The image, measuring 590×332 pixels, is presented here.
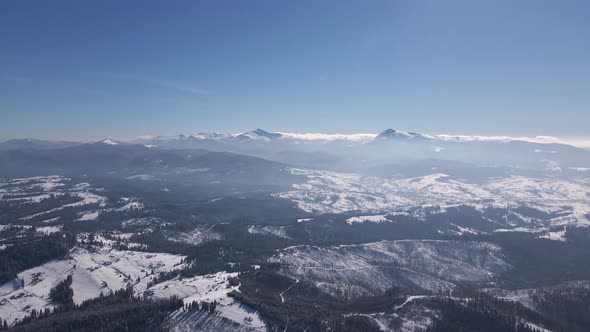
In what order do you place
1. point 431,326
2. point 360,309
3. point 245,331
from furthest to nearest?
1. point 360,309
2. point 431,326
3. point 245,331

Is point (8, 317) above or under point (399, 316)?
under

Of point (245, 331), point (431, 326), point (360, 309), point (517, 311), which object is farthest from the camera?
point (517, 311)

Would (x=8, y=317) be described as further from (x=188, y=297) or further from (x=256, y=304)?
(x=256, y=304)

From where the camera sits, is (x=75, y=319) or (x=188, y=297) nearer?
(x=75, y=319)

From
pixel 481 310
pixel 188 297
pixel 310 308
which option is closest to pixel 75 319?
pixel 188 297

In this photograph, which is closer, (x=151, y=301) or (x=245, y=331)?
(x=245, y=331)

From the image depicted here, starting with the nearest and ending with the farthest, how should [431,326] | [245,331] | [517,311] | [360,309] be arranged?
[245,331], [431,326], [360,309], [517,311]

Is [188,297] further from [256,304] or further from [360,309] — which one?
[360,309]

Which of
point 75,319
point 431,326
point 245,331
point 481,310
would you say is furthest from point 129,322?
point 481,310

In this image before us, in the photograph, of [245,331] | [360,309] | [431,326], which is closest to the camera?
[245,331]
